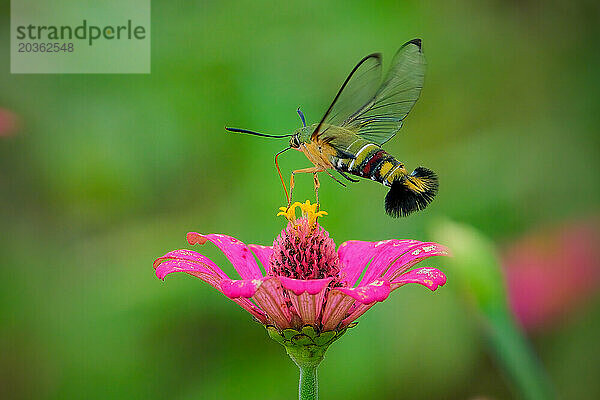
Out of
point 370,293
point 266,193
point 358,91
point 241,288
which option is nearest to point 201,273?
point 241,288

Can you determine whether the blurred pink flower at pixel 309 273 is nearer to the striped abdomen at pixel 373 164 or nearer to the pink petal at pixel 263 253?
the pink petal at pixel 263 253

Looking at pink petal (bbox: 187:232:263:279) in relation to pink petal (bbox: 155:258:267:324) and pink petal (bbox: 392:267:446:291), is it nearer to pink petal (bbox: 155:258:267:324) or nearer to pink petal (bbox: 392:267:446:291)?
pink petal (bbox: 155:258:267:324)
